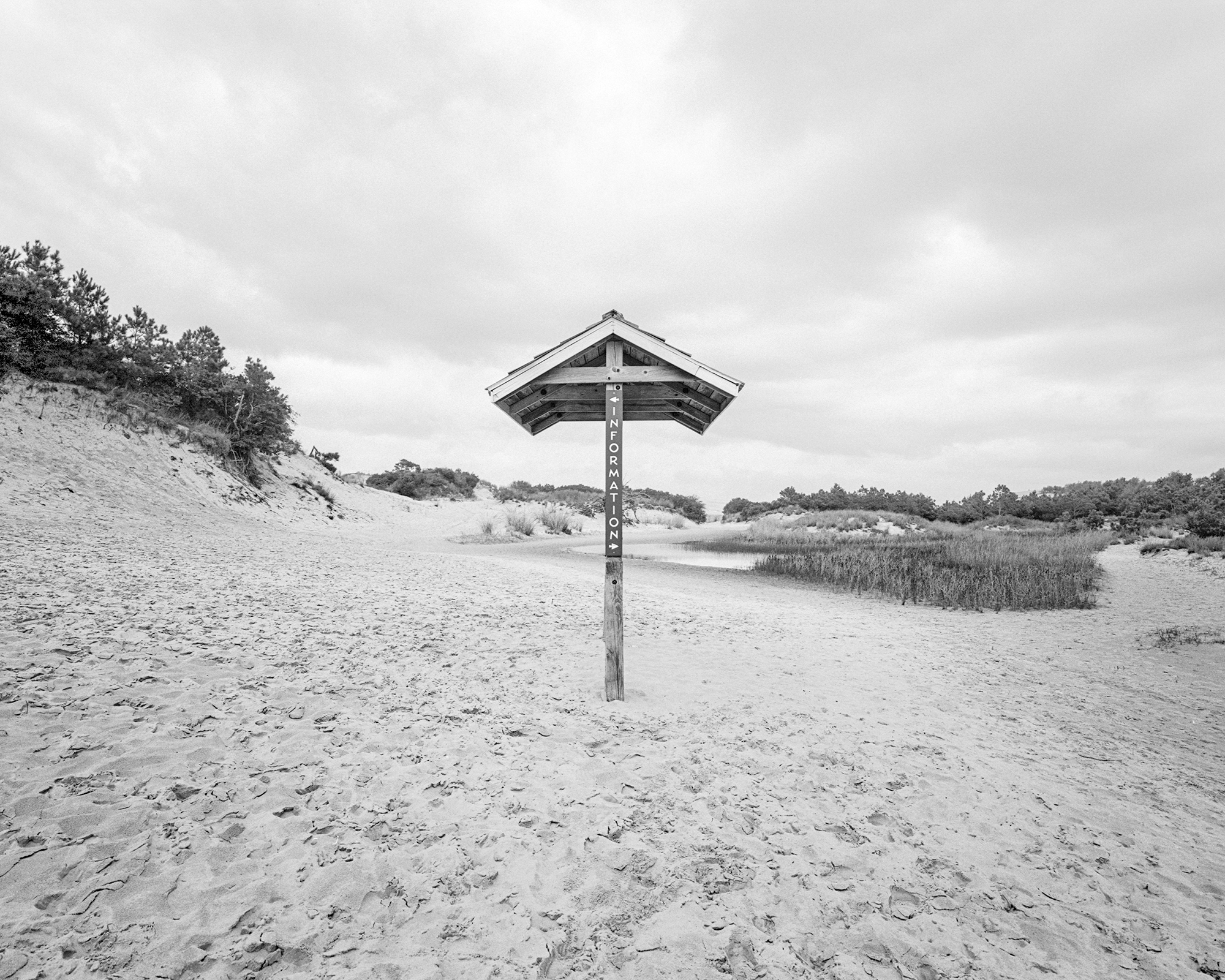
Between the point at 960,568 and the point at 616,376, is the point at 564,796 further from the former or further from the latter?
the point at 960,568

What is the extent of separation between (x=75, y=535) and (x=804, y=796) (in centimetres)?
1436

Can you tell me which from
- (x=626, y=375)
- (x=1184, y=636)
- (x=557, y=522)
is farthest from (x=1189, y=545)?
(x=557, y=522)

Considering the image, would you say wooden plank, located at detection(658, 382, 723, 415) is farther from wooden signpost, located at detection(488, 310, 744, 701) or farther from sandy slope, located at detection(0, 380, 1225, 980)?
sandy slope, located at detection(0, 380, 1225, 980)

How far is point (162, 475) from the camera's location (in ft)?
62.3

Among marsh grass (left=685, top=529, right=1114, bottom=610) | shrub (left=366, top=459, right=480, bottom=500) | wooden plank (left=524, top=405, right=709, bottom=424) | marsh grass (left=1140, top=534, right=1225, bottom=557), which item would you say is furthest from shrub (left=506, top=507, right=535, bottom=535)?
marsh grass (left=1140, top=534, right=1225, bottom=557)

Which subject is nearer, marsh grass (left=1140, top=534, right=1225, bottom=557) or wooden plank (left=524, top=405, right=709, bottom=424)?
wooden plank (left=524, top=405, right=709, bottom=424)

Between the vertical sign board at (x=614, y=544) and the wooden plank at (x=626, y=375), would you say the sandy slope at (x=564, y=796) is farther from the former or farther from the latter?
the wooden plank at (x=626, y=375)

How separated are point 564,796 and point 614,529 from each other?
274cm

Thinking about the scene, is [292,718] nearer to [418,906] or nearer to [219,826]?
[219,826]

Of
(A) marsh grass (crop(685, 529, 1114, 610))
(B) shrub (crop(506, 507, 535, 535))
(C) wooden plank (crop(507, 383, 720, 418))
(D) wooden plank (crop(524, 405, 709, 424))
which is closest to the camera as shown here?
(C) wooden plank (crop(507, 383, 720, 418))

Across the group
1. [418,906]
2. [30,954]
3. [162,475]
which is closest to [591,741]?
[418,906]

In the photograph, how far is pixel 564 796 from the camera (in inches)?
175

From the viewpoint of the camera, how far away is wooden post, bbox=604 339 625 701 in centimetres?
626

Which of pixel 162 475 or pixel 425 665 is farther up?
pixel 162 475
